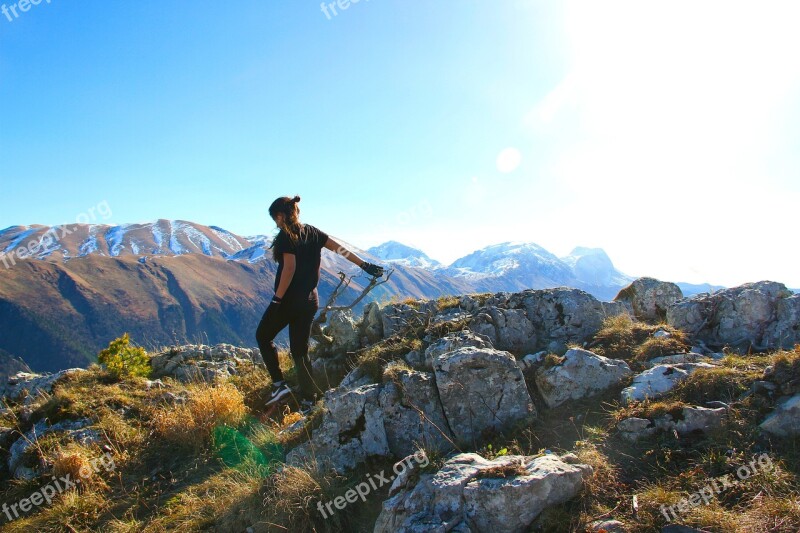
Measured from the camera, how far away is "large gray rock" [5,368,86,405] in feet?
29.3

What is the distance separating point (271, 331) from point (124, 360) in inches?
166

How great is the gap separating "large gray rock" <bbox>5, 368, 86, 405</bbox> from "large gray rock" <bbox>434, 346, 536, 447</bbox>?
861cm

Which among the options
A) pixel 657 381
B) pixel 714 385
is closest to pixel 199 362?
pixel 657 381

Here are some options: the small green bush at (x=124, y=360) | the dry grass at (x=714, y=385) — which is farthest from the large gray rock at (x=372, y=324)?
the dry grass at (x=714, y=385)

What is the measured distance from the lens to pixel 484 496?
3.90 metres

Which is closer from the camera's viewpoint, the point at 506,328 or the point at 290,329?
the point at 290,329

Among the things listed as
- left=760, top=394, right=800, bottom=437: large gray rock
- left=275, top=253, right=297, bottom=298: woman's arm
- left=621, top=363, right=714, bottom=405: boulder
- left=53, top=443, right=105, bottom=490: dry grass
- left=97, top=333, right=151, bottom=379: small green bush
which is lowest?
left=760, top=394, right=800, bottom=437: large gray rock

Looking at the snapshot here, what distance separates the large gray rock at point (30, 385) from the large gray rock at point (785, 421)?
12.1 m

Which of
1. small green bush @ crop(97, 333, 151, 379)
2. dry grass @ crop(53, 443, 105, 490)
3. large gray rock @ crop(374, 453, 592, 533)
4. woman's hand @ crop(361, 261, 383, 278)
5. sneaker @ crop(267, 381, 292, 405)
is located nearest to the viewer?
large gray rock @ crop(374, 453, 592, 533)

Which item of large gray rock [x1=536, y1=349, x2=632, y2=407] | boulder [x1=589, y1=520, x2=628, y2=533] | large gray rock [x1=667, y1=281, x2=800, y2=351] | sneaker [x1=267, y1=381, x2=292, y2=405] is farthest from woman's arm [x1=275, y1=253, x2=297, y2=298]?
large gray rock [x1=667, y1=281, x2=800, y2=351]

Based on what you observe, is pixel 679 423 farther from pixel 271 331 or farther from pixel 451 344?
pixel 271 331

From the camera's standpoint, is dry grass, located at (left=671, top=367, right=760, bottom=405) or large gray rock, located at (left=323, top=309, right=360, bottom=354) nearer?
dry grass, located at (left=671, top=367, right=760, bottom=405)

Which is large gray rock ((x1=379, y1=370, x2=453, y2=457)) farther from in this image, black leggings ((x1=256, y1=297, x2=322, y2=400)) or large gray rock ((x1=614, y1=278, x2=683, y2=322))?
large gray rock ((x1=614, y1=278, x2=683, y2=322))

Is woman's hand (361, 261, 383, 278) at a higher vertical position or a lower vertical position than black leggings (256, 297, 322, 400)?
higher
